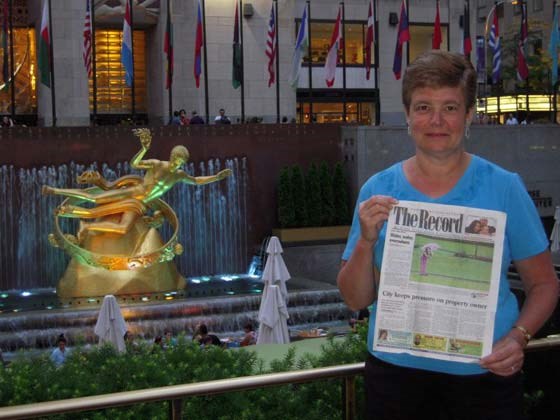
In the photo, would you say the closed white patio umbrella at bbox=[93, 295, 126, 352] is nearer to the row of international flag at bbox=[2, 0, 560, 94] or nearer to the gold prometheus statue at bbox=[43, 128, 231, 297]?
the gold prometheus statue at bbox=[43, 128, 231, 297]

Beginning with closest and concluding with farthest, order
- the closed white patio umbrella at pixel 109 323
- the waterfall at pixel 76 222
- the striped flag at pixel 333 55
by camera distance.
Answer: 1. the closed white patio umbrella at pixel 109 323
2. the waterfall at pixel 76 222
3. the striped flag at pixel 333 55

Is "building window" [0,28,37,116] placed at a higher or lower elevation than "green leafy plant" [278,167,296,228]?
higher

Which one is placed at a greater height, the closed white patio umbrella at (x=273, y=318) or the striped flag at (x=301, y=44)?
the striped flag at (x=301, y=44)

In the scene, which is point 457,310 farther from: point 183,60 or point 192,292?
point 183,60

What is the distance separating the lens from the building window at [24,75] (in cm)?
3462

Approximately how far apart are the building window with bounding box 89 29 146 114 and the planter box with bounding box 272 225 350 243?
1293 cm

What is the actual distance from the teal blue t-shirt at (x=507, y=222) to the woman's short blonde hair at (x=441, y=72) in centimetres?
27

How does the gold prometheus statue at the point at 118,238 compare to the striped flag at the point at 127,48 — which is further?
the striped flag at the point at 127,48

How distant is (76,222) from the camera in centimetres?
2191

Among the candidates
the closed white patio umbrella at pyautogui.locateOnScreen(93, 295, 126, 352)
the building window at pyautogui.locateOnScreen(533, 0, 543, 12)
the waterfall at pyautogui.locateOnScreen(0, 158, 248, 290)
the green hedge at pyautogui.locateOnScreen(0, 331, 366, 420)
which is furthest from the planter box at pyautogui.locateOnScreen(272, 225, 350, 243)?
the building window at pyautogui.locateOnScreen(533, 0, 543, 12)

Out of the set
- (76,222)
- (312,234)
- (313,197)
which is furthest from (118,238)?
(313,197)

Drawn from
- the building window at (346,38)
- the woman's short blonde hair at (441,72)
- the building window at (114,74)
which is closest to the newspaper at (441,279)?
the woman's short blonde hair at (441,72)

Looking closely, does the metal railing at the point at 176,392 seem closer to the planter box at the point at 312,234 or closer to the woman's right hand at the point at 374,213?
the woman's right hand at the point at 374,213

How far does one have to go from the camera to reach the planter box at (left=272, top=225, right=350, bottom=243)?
78.3ft
